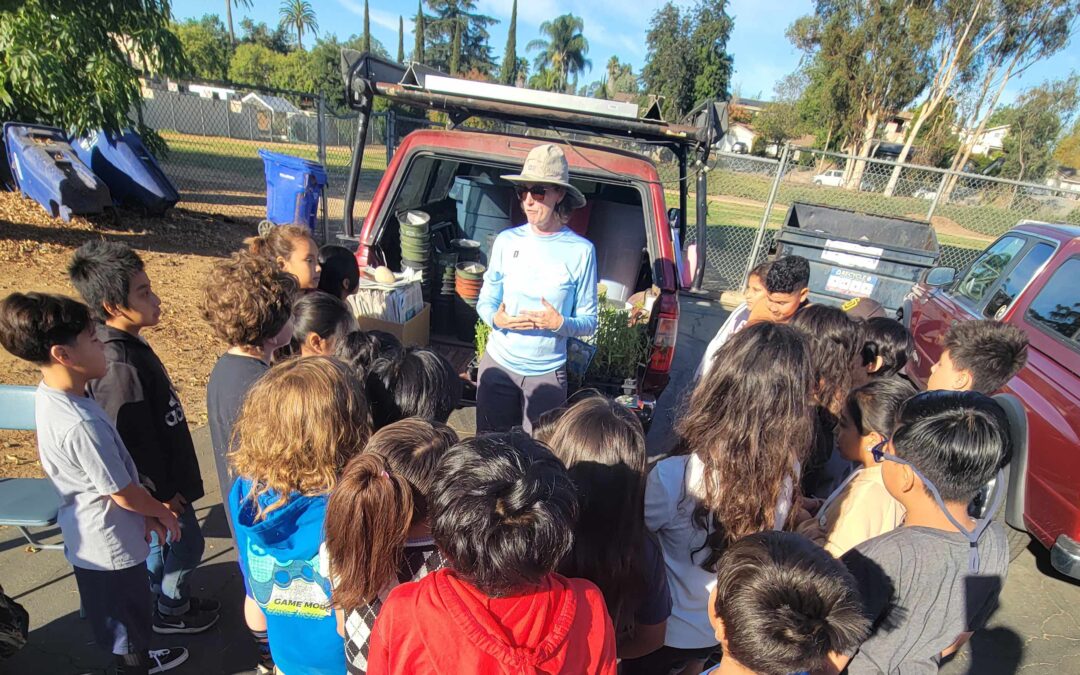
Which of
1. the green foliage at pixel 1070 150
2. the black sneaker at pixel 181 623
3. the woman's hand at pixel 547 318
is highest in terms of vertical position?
the green foliage at pixel 1070 150

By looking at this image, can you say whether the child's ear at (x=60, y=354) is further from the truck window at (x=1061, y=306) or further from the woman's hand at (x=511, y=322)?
the truck window at (x=1061, y=306)

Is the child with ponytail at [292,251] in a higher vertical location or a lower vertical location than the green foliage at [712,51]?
lower

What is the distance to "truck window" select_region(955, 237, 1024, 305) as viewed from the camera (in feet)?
15.1

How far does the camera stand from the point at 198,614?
2516 mm

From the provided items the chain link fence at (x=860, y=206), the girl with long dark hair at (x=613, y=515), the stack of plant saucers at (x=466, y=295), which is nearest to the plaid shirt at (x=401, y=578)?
the girl with long dark hair at (x=613, y=515)

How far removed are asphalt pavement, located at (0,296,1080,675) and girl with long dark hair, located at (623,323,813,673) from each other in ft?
2.82

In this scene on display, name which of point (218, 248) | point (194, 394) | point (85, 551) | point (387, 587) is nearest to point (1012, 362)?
point (387, 587)

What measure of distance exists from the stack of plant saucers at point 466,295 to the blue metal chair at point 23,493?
8.57 feet

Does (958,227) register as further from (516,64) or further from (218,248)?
(516,64)

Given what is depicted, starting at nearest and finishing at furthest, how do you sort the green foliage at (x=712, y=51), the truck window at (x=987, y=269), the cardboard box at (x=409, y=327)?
the cardboard box at (x=409, y=327) < the truck window at (x=987, y=269) < the green foliage at (x=712, y=51)

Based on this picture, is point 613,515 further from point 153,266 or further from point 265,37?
point 265,37

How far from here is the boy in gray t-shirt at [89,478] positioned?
1.72 metres

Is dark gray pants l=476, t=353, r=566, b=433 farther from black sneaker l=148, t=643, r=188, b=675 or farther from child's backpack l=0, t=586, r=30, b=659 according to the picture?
child's backpack l=0, t=586, r=30, b=659

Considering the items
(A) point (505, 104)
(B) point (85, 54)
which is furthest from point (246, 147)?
(A) point (505, 104)
